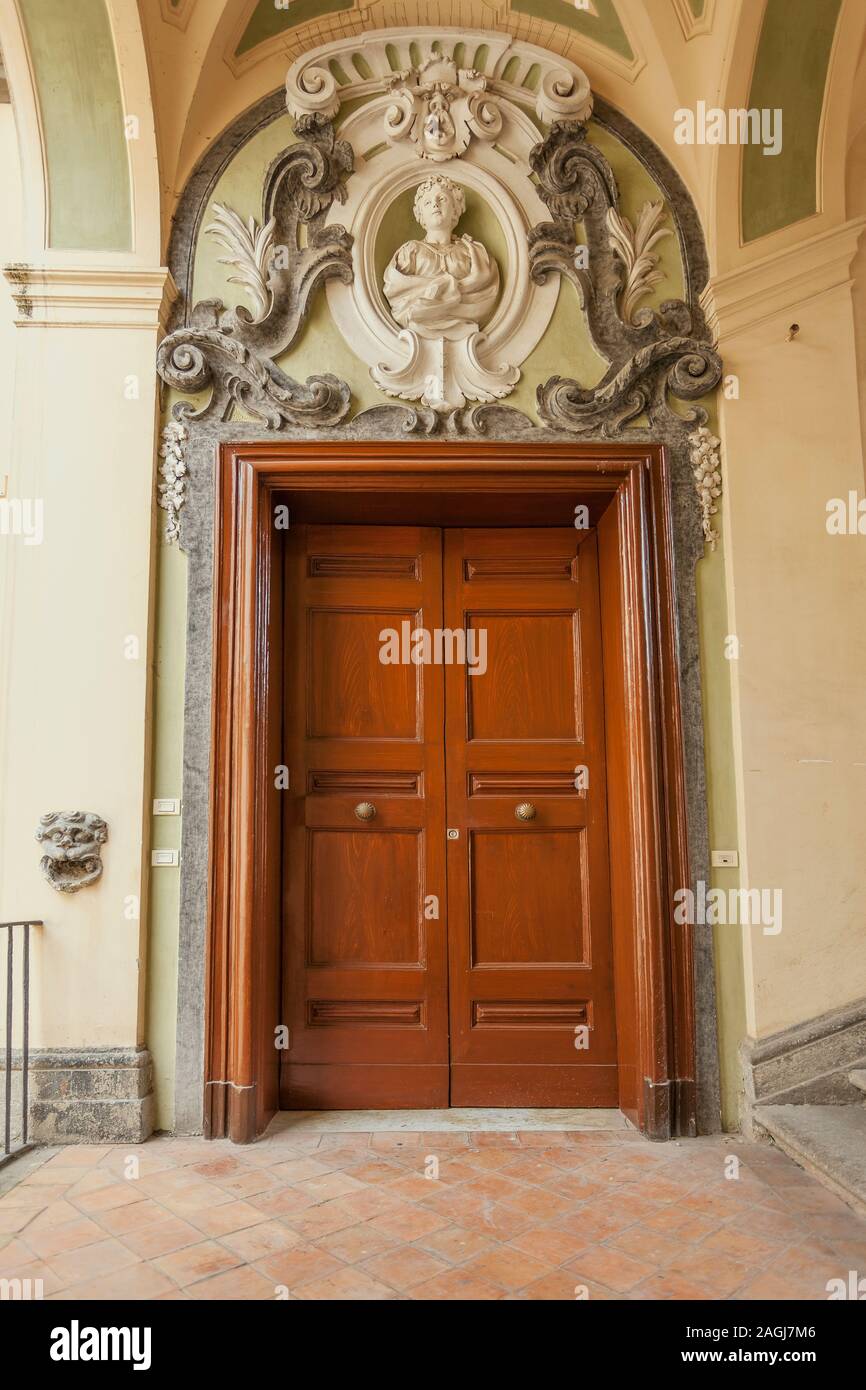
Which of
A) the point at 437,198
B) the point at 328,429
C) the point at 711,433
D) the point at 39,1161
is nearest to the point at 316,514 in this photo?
the point at 328,429

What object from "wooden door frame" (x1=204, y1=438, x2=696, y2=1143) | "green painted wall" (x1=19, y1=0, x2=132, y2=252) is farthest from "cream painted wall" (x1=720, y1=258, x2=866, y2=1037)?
"green painted wall" (x1=19, y1=0, x2=132, y2=252)

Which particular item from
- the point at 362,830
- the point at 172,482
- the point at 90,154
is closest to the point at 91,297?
the point at 90,154

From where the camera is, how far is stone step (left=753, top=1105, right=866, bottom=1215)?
2.86m

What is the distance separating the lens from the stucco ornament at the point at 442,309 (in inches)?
151

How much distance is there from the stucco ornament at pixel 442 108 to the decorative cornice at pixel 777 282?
1246 mm

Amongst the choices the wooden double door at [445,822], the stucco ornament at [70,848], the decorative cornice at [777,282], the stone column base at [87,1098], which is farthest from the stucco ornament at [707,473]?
the stone column base at [87,1098]

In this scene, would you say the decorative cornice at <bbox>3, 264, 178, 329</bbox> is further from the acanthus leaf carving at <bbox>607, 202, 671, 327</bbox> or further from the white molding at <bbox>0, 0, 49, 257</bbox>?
the acanthus leaf carving at <bbox>607, 202, 671, 327</bbox>

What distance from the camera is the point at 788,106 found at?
385 cm

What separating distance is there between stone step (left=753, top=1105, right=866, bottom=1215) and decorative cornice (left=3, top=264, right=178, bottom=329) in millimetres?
4027

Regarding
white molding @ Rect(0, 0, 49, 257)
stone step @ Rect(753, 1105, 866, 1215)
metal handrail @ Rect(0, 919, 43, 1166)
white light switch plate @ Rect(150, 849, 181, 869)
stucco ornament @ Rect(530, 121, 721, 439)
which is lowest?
stone step @ Rect(753, 1105, 866, 1215)

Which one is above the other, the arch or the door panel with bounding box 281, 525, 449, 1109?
the arch

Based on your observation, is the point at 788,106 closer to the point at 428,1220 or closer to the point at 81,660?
the point at 81,660

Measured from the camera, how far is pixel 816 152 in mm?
3881
